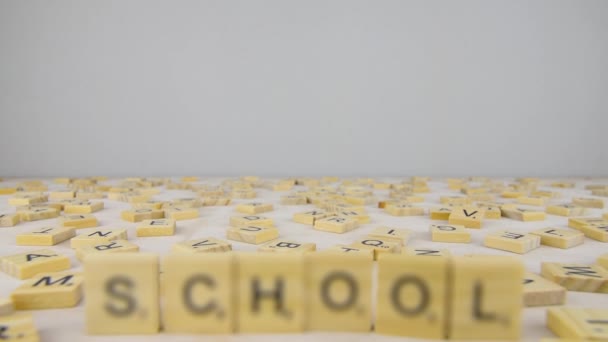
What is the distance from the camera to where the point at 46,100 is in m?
3.81

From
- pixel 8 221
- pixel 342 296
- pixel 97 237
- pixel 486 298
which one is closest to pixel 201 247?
pixel 97 237

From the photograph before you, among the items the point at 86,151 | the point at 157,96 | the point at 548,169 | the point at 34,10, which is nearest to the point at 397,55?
the point at 548,169

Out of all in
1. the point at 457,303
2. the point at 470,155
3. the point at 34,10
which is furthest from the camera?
the point at 470,155

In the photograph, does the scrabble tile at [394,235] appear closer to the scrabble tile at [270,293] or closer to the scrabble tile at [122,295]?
the scrabble tile at [270,293]

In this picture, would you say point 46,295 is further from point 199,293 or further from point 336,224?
point 336,224

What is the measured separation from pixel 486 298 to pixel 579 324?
191mm

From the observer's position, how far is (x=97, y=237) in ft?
4.60

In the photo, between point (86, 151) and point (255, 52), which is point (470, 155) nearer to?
point (255, 52)

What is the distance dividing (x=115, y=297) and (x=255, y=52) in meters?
3.47

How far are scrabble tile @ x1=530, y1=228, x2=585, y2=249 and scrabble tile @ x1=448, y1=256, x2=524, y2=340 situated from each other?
0.84 metres

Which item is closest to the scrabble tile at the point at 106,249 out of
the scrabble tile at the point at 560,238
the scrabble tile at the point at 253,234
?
the scrabble tile at the point at 253,234

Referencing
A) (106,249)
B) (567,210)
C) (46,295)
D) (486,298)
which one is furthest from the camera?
(567,210)

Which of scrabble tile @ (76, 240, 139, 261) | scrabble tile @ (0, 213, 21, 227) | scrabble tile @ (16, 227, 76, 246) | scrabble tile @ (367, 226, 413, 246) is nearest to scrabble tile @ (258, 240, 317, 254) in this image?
scrabble tile @ (367, 226, 413, 246)

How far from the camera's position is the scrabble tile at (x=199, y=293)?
0.78 metres
